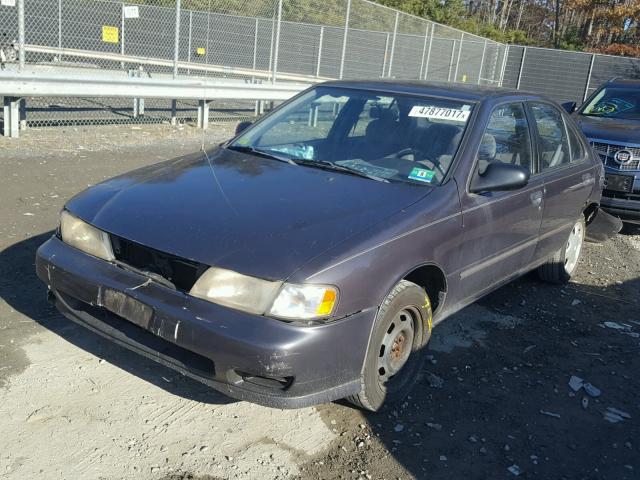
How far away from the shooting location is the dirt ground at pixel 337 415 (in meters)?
2.98

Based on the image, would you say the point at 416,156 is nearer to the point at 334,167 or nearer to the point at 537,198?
the point at 334,167

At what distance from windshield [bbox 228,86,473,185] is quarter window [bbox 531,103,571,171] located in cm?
96

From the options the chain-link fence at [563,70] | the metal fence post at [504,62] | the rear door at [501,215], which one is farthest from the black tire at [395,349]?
the metal fence post at [504,62]

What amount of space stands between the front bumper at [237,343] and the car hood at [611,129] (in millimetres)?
5982

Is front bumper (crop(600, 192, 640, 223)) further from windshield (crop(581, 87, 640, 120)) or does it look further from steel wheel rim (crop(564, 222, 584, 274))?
steel wheel rim (crop(564, 222, 584, 274))

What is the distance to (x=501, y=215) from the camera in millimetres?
4215

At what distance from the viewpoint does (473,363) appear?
418 cm

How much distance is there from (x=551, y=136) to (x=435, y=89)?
3.97 ft

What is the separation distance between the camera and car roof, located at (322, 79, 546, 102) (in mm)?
4395

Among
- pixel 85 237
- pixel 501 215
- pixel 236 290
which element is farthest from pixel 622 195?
pixel 85 237

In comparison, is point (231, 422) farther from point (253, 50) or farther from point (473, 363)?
point (253, 50)

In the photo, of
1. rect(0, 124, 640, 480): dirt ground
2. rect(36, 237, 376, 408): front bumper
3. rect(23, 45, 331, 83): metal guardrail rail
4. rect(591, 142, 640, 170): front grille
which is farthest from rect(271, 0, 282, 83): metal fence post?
rect(36, 237, 376, 408): front bumper

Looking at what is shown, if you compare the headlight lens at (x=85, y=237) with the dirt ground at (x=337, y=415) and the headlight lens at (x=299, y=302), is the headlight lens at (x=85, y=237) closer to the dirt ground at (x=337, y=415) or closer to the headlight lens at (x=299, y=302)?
the dirt ground at (x=337, y=415)

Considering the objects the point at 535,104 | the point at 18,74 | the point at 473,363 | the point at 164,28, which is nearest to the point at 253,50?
the point at 164,28
